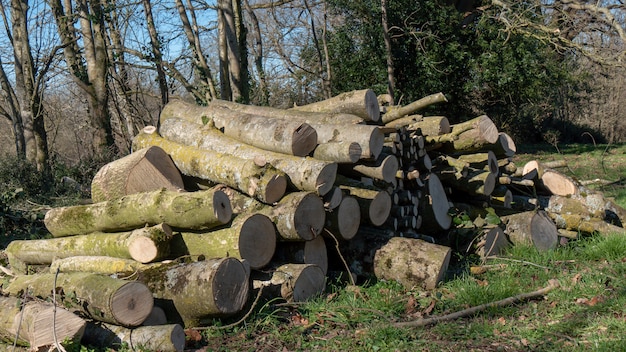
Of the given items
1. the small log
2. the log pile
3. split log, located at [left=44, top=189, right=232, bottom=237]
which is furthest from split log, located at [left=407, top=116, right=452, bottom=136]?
split log, located at [left=44, top=189, right=232, bottom=237]

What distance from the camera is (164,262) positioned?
5.49 meters

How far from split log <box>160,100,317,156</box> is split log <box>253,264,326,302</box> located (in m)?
1.28

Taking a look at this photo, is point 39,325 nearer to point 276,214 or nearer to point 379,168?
point 276,214

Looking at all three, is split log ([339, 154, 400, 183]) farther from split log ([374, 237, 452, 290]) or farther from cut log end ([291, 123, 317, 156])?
split log ([374, 237, 452, 290])

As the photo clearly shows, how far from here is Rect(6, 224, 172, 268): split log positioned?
5547mm

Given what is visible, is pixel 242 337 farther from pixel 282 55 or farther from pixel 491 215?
pixel 282 55

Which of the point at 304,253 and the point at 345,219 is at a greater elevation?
the point at 345,219

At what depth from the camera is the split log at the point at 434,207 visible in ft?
23.1

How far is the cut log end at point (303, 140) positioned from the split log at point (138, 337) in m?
2.28

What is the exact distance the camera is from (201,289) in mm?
4828

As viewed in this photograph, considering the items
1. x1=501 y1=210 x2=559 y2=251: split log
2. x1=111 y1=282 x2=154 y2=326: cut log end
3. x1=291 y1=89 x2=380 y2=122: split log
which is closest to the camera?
x1=111 y1=282 x2=154 y2=326: cut log end

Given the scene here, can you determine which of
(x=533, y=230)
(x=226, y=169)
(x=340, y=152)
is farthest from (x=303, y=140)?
(x=533, y=230)

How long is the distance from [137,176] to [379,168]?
8.72ft

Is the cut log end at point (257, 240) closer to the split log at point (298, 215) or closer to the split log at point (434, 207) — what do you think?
the split log at point (298, 215)
